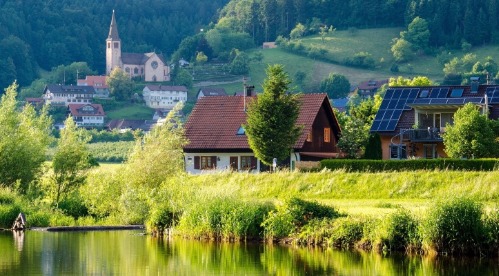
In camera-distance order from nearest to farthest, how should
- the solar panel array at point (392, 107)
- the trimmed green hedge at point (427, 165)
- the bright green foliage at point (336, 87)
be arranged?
1. the trimmed green hedge at point (427, 165)
2. the solar panel array at point (392, 107)
3. the bright green foliage at point (336, 87)

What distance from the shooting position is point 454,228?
32.1 meters

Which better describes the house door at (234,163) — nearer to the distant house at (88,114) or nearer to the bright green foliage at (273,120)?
the bright green foliage at (273,120)

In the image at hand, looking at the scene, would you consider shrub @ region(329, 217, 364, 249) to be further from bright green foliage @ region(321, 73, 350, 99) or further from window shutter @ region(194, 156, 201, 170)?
bright green foliage @ region(321, 73, 350, 99)

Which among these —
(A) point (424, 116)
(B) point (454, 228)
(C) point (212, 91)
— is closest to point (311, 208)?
(B) point (454, 228)

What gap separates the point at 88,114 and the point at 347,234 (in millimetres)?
156010

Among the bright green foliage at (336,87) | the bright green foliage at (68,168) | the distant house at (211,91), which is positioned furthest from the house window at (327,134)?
the distant house at (211,91)

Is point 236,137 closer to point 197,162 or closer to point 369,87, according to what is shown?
point 197,162

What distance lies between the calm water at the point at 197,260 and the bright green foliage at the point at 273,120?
19849mm

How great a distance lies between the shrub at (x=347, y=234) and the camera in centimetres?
3466

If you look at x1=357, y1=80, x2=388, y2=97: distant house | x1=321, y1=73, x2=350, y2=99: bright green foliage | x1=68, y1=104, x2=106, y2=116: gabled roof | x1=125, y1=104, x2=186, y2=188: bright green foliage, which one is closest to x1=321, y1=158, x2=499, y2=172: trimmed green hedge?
x1=125, y1=104, x2=186, y2=188: bright green foliage

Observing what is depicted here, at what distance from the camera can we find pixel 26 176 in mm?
50844

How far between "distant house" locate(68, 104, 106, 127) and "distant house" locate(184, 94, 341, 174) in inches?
4674

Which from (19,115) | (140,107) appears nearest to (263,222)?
(19,115)

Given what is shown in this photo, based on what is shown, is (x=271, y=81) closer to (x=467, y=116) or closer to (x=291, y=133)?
(x=291, y=133)
